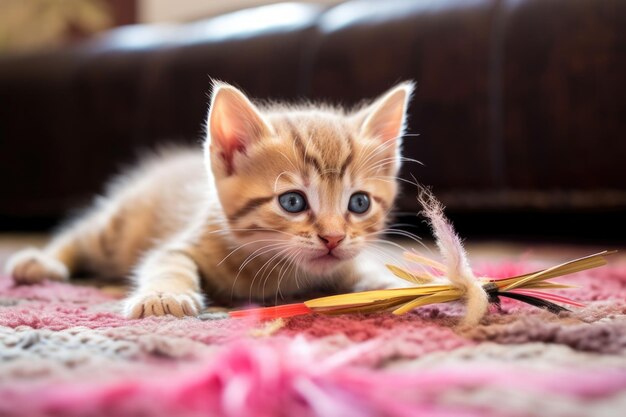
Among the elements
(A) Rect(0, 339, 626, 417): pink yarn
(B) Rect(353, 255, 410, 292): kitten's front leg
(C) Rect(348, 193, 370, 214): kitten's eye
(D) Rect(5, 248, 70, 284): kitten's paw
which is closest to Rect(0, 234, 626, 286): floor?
(D) Rect(5, 248, 70, 284): kitten's paw

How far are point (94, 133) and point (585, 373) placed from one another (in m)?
2.12

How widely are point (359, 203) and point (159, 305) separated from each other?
406 mm

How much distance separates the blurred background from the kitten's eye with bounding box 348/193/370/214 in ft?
1.19

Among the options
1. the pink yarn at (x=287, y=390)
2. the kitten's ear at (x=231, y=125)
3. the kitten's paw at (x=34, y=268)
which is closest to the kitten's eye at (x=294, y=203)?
the kitten's ear at (x=231, y=125)

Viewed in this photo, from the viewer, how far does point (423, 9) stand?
1.93 meters

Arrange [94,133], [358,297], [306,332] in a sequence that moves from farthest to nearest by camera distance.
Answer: [94,133] → [358,297] → [306,332]

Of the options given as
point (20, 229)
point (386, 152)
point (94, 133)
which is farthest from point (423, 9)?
point (20, 229)

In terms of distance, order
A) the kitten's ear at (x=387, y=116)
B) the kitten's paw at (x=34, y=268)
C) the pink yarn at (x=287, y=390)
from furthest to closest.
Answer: the kitten's paw at (x=34, y=268)
the kitten's ear at (x=387, y=116)
the pink yarn at (x=287, y=390)

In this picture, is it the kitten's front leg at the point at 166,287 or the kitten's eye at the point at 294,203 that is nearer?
the kitten's front leg at the point at 166,287

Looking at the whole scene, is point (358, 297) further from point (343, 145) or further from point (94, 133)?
point (94, 133)

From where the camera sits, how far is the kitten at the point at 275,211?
40.7 inches

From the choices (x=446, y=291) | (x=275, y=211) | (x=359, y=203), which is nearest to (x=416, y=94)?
(x=359, y=203)

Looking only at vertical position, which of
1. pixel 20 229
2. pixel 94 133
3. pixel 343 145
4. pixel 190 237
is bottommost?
pixel 190 237

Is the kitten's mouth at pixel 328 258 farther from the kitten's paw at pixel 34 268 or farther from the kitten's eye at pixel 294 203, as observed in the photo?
the kitten's paw at pixel 34 268
